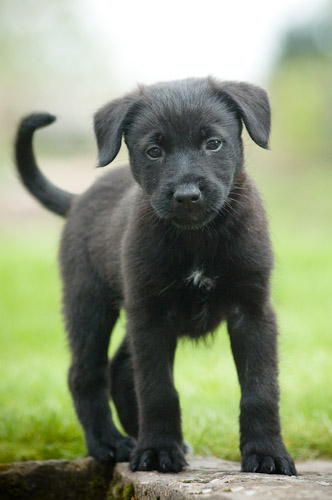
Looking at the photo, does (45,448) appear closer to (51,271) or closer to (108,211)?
(108,211)

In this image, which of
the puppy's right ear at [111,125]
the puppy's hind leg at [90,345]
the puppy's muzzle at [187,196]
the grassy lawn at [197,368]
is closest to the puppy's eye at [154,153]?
the puppy's right ear at [111,125]

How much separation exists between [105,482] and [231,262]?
137 cm

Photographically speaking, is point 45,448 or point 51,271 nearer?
point 45,448

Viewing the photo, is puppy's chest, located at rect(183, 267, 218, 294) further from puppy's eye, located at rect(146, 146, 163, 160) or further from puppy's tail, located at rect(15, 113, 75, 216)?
puppy's tail, located at rect(15, 113, 75, 216)

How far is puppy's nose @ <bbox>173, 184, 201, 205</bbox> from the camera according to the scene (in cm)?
354

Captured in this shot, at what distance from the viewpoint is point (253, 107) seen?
13.0 feet

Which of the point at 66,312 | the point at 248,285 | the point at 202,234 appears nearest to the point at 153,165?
the point at 202,234

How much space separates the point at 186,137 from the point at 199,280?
697 millimetres

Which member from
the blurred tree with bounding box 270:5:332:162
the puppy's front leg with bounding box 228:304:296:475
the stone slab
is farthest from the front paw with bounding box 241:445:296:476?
the blurred tree with bounding box 270:5:332:162

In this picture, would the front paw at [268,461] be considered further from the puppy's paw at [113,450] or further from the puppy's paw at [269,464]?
the puppy's paw at [113,450]

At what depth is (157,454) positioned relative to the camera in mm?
3816

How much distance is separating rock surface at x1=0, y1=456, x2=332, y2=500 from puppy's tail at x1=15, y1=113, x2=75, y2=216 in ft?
6.18

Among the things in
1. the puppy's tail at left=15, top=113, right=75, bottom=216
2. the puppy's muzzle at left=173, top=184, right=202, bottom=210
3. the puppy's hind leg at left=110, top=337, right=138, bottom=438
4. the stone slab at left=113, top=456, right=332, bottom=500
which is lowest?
the stone slab at left=113, top=456, right=332, bottom=500

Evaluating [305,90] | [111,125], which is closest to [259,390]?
[111,125]
